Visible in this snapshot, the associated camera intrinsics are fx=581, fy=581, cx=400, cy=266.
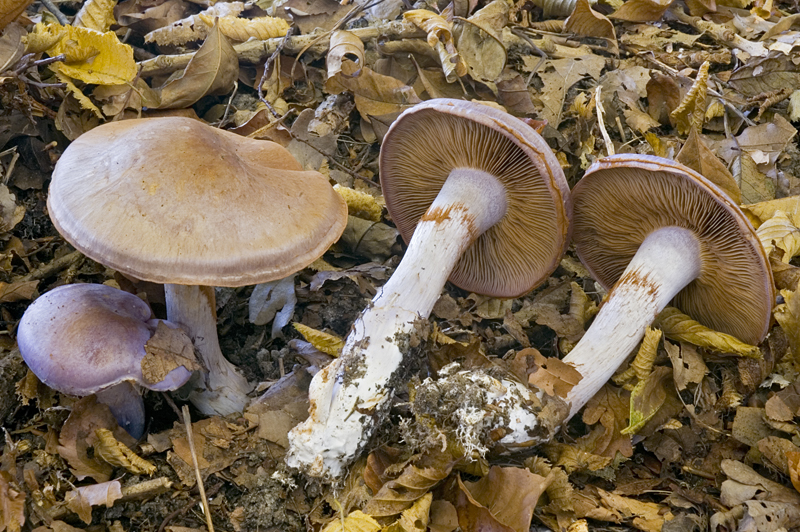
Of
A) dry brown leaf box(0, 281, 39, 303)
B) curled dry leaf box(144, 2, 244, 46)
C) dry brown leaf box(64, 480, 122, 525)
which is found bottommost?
dry brown leaf box(64, 480, 122, 525)

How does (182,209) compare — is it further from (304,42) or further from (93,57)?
(304,42)

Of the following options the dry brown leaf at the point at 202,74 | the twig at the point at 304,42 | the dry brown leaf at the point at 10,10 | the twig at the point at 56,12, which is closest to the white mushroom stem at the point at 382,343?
the twig at the point at 304,42

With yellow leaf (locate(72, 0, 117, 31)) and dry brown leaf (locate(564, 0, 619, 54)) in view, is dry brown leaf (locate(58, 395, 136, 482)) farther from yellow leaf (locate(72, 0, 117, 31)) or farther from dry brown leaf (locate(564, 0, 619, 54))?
dry brown leaf (locate(564, 0, 619, 54))

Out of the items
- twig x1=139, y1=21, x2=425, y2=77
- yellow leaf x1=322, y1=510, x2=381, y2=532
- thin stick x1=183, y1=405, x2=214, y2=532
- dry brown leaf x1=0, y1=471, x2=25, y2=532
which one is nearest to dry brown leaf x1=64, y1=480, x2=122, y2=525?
dry brown leaf x1=0, y1=471, x2=25, y2=532

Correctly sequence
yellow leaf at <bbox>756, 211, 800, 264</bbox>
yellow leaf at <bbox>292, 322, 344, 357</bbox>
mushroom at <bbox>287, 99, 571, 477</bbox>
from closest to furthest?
mushroom at <bbox>287, 99, 571, 477</bbox> → yellow leaf at <bbox>292, 322, 344, 357</bbox> → yellow leaf at <bbox>756, 211, 800, 264</bbox>

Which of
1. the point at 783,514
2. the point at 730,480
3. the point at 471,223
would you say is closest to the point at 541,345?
the point at 471,223

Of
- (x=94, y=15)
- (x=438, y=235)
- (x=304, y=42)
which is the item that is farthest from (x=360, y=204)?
(x=94, y=15)
